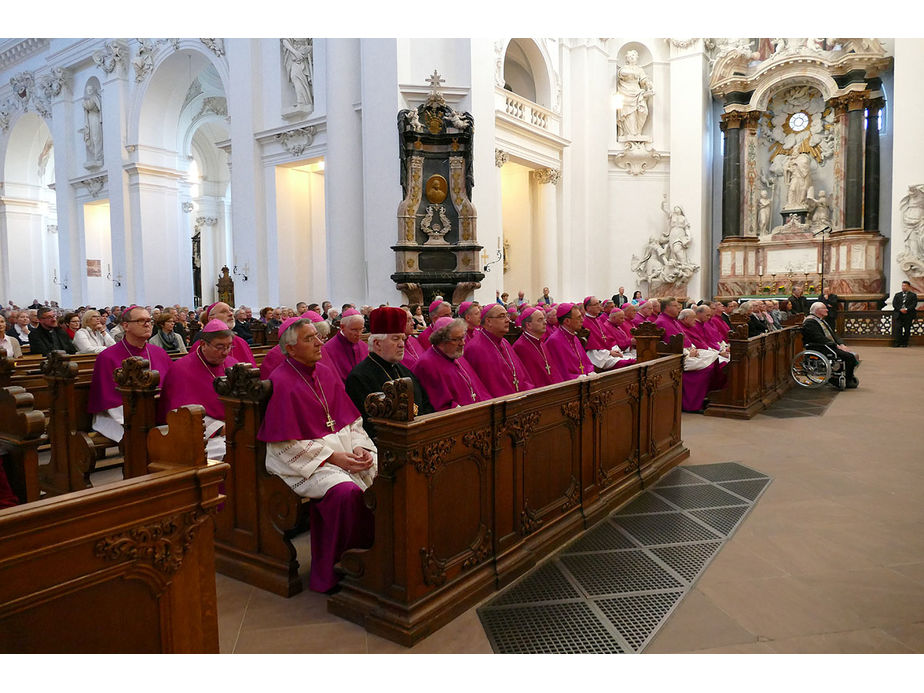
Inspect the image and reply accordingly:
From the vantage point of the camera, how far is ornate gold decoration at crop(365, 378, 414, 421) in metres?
2.92

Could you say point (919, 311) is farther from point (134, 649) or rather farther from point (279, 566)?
point (134, 649)

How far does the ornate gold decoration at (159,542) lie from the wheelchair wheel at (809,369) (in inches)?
401

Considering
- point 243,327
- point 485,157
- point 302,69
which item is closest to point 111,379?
point 243,327

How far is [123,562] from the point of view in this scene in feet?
6.36

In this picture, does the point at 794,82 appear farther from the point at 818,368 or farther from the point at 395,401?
the point at 395,401

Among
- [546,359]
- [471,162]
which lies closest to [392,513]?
[546,359]

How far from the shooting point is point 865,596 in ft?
10.9

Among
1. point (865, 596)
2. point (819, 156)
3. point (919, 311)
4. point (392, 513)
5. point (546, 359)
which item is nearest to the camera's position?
point (392, 513)

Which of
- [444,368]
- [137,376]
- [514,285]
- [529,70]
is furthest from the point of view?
[514,285]

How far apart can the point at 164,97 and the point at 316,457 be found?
67.5 feet

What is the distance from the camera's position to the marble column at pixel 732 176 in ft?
65.6

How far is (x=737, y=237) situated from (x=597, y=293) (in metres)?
4.54

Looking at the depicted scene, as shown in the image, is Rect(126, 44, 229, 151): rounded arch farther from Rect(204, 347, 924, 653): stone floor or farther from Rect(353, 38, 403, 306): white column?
Rect(204, 347, 924, 653): stone floor

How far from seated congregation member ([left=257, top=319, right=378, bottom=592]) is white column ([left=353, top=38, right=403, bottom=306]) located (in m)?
9.84
